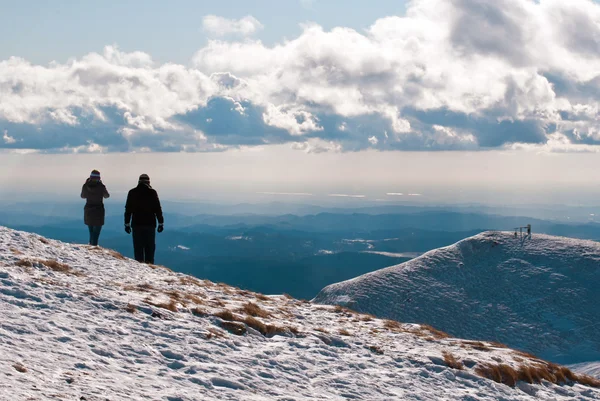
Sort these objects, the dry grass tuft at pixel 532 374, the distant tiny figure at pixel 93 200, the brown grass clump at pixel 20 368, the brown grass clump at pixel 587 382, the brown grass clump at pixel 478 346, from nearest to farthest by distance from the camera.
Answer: the brown grass clump at pixel 20 368, the dry grass tuft at pixel 532 374, the brown grass clump at pixel 587 382, the brown grass clump at pixel 478 346, the distant tiny figure at pixel 93 200

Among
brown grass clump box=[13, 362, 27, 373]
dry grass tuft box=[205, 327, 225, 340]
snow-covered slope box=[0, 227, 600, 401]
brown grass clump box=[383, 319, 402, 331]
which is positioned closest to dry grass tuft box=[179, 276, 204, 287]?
snow-covered slope box=[0, 227, 600, 401]

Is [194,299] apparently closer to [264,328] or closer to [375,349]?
[264,328]

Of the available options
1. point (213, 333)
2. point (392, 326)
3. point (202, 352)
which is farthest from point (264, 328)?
point (392, 326)

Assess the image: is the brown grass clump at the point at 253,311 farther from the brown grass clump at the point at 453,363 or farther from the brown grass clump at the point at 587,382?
the brown grass clump at the point at 587,382

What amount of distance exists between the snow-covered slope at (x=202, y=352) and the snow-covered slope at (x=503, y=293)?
5991 centimetres

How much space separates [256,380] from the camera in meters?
10.1

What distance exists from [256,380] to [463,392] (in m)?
4.41

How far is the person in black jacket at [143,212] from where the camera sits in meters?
21.9

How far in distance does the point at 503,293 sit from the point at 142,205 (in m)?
69.2

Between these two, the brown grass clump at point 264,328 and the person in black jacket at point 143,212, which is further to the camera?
the person in black jacket at point 143,212

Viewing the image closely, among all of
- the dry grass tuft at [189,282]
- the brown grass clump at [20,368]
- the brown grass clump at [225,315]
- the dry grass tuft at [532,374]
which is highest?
the brown grass clump at [20,368]

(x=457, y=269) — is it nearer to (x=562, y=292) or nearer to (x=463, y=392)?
(x=562, y=292)

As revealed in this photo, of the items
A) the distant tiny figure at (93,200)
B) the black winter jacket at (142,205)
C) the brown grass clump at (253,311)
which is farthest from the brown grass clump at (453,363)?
the distant tiny figure at (93,200)

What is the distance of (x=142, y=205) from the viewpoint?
2198 centimetres
